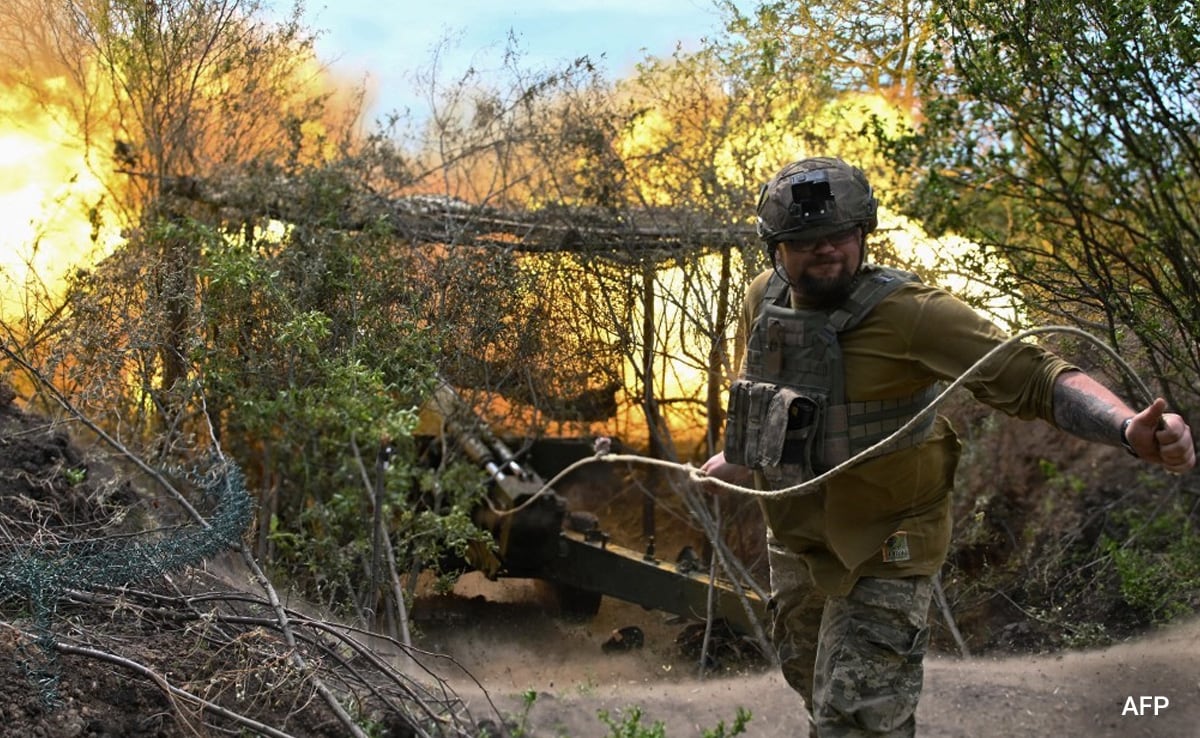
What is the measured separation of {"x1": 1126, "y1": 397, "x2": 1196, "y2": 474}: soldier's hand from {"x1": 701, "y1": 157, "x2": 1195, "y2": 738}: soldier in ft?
2.43

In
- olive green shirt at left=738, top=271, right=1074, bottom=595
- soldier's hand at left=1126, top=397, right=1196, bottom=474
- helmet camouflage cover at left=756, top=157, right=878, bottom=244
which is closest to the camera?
soldier's hand at left=1126, top=397, right=1196, bottom=474

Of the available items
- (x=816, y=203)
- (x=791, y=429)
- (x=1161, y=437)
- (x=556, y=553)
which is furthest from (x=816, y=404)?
(x=556, y=553)

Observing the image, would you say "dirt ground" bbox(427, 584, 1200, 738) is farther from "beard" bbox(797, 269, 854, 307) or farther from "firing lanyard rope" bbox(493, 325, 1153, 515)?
"beard" bbox(797, 269, 854, 307)

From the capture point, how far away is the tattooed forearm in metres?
3.15

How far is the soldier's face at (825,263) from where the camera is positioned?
3.86m

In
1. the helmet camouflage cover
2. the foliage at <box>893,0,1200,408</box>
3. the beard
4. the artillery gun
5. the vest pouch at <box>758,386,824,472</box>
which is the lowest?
the artillery gun

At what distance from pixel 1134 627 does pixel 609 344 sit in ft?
11.6

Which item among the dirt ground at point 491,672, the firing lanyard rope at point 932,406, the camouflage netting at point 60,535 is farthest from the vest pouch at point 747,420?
the camouflage netting at point 60,535

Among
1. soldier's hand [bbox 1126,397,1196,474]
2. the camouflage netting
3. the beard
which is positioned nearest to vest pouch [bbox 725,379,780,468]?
the beard

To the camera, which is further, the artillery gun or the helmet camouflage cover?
the artillery gun

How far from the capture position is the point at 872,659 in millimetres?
3879

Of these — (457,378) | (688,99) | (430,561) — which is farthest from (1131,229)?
(430,561)

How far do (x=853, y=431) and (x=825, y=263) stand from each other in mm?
540

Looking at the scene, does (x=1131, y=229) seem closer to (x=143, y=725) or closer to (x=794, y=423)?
(x=794, y=423)
